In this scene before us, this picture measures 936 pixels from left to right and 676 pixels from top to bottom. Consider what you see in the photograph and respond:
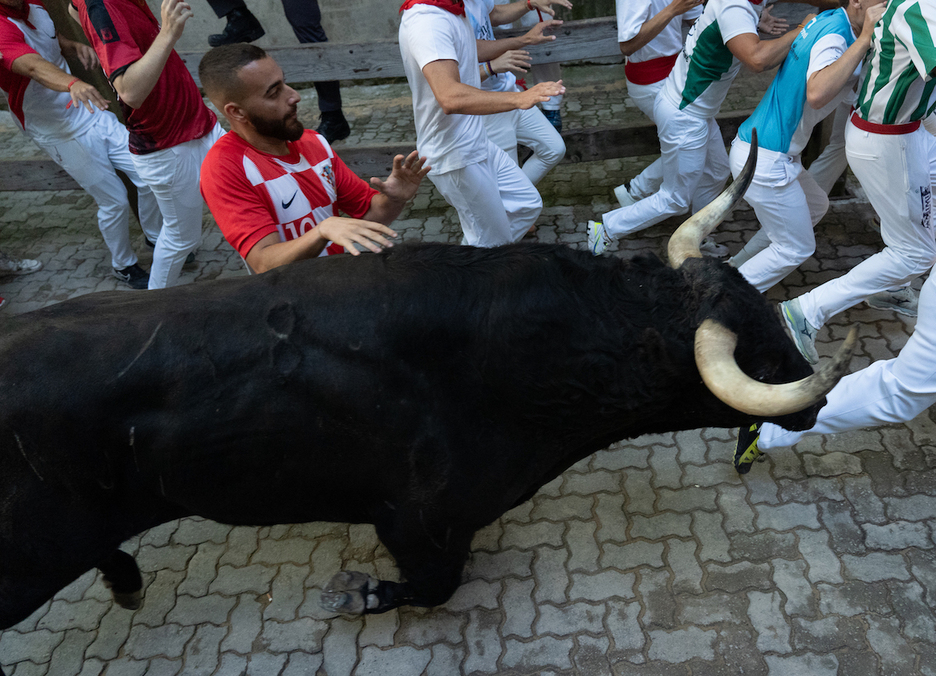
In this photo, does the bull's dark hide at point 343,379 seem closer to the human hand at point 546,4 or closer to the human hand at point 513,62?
the human hand at point 513,62

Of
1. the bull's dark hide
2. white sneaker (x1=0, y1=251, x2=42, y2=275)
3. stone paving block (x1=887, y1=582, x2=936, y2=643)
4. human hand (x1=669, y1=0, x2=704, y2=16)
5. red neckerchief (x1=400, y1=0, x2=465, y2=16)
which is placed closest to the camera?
the bull's dark hide

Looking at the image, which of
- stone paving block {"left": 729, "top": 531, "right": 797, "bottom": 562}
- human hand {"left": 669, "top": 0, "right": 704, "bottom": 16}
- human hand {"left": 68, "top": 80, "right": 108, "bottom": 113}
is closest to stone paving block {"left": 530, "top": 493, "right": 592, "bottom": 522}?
stone paving block {"left": 729, "top": 531, "right": 797, "bottom": 562}

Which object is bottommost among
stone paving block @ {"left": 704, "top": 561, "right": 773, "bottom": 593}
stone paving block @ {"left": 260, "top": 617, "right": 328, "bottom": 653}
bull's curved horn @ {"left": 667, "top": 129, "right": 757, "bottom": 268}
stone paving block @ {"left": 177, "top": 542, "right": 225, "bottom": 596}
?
stone paving block @ {"left": 177, "top": 542, "right": 225, "bottom": 596}

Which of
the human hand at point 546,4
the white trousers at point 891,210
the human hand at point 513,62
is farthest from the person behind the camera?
the human hand at point 546,4

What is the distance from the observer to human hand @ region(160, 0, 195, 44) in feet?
12.5

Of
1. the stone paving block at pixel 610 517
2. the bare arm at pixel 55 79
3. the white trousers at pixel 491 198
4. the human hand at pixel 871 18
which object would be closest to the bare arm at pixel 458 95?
the white trousers at pixel 491 198

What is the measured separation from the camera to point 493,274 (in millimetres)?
2631

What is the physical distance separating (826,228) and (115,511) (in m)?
5.28

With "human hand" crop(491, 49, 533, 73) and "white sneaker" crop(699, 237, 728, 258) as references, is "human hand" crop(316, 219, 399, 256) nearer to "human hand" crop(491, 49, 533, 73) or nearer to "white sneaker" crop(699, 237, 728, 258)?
"human hand" crop(491, 49, 533, 73)

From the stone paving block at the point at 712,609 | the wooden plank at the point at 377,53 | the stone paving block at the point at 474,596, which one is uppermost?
the wooden plank at the point at 377,53

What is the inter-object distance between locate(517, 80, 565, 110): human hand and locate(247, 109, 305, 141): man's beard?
114cm

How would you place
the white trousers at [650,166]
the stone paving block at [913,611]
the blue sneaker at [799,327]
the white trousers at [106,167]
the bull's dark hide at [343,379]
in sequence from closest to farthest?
the bull's dark hide at [343,379], the stone paving block at [913,611], the blue sneaker at [799,327], the white trousers at [650,166], the white trousers at [106,167]

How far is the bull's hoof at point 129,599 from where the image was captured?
3.34 m

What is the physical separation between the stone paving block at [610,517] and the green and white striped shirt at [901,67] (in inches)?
94.0
